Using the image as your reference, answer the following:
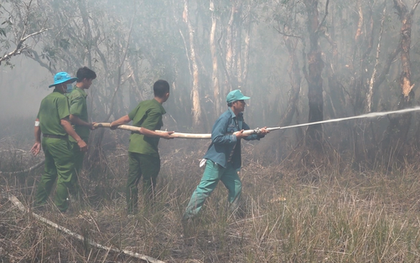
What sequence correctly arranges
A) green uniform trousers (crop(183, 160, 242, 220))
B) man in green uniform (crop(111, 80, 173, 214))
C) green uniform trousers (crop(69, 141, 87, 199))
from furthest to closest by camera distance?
green uniform trousers (crop(69, 141, 87, 199))
man in green uniform (crop(111, 80, 173, 214))
green uniform trousers (crop(183, 160, 242, 220))

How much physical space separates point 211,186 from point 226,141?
529 millimetres

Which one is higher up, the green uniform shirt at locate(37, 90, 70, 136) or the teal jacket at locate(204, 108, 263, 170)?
the green uniform shirt at locate(37, 90, 70, 136)

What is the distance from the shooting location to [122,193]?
5.94 m

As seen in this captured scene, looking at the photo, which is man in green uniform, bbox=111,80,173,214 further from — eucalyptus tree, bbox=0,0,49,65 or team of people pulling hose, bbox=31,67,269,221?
eucalyptus tree, bbox=0,0,49,65

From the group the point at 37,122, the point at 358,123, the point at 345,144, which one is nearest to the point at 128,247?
the point at 37,122

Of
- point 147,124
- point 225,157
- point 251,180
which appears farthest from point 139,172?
point 251,180

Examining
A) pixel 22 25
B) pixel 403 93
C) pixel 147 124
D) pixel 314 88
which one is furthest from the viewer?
pixel 22 25

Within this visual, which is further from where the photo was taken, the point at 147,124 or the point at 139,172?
the point at 139,172

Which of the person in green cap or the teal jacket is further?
the person in green cap

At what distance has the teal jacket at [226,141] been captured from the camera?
459 cm

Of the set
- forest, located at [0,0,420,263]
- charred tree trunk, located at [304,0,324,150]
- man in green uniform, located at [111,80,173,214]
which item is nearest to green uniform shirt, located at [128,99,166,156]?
man in green uniform, located at [111,80,173,214]

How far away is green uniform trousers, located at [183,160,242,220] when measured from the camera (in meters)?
4.54

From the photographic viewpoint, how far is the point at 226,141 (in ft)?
15.0

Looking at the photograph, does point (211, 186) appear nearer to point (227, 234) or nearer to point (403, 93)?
point (227, 234)
